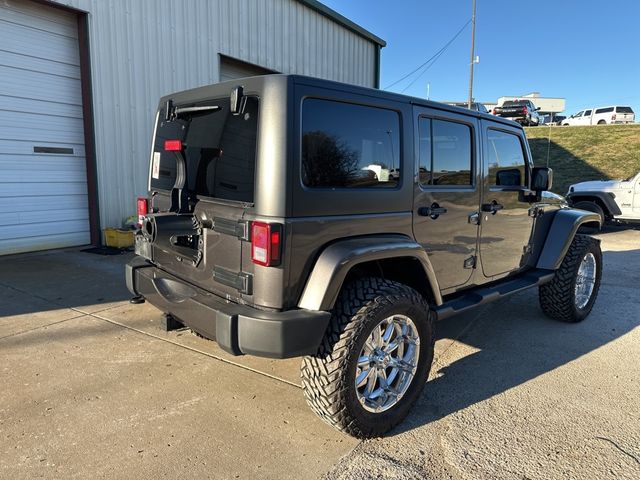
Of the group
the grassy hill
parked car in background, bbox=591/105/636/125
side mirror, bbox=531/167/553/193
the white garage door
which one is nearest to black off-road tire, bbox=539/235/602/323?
side mirror, bbox=531/167/553/193

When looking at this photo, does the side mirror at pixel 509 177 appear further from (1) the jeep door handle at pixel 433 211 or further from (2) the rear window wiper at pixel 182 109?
(2) the rear window wiper at pixel 182 109

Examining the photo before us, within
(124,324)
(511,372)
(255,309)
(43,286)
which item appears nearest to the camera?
(255,309)

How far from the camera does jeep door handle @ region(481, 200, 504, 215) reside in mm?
3704

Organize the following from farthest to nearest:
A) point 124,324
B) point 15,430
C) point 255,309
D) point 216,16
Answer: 1. point 216,16
2. point 124,324
3. point 15,430
4. point 255,309

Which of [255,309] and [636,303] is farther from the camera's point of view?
[636,303]

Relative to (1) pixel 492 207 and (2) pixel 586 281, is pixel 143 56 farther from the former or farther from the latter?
(2) pixel 586 281

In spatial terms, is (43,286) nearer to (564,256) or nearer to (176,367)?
(176,367)

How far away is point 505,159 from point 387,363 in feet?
7.44

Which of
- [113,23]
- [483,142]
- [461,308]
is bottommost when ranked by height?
[461,308]

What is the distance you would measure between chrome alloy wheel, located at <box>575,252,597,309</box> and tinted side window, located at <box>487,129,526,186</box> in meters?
1.36

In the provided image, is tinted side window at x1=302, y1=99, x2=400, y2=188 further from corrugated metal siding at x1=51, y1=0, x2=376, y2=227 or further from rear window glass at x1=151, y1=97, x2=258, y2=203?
corrugated metal siding at x1=51, y1=0, x2=376, y2=227

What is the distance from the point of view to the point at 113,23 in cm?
752

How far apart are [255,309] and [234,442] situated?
78cm

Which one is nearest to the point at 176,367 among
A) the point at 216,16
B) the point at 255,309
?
the point at 255,309
